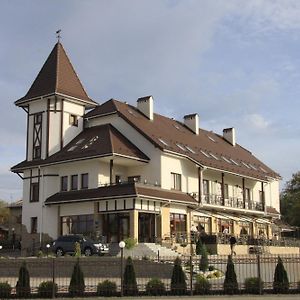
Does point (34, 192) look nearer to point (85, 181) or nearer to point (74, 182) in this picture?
point (74, 182)

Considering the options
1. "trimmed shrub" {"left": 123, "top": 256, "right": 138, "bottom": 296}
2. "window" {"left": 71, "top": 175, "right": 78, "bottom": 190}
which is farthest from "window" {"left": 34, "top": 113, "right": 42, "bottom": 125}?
"trimmed shrub" {"left": 123, "top": 256, "right": 138, "bottom": 296}

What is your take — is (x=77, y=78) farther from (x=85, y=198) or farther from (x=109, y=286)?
(x=109, y=286)

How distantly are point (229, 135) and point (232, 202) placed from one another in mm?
13699

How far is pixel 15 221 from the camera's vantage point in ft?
232

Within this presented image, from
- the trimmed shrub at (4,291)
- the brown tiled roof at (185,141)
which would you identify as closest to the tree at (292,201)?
the brown tiled roof at (185,141)

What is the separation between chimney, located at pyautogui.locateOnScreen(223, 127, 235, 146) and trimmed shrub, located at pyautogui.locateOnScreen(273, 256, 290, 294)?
136ft

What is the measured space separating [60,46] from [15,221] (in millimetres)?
29119

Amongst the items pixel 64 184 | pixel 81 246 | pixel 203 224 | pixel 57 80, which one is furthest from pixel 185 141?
pixel 81 246

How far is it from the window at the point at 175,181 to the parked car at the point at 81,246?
383 inches

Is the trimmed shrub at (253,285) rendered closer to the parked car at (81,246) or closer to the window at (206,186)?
the parked car at (81,246)

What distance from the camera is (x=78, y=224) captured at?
42031mm

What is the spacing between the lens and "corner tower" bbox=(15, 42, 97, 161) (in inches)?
1802

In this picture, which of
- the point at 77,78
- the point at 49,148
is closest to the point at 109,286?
the point at 49,148

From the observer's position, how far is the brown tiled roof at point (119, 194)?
38531mm
